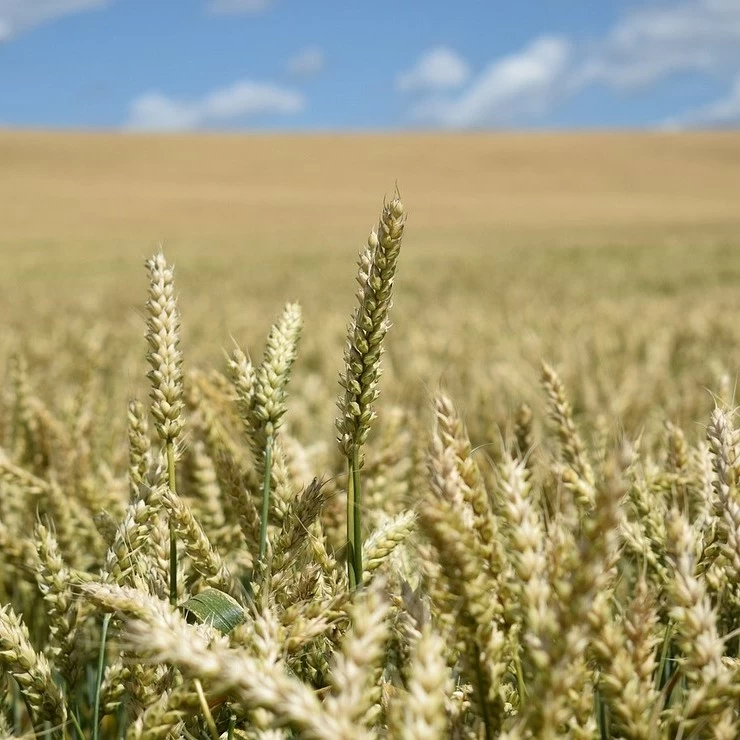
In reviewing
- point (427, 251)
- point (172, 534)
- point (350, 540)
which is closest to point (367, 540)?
point (350, 540)

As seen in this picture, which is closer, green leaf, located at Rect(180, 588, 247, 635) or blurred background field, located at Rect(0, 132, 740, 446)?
green leaf, located at Rect(180, 588, 247, 635)

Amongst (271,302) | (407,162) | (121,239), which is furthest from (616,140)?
(271,302)

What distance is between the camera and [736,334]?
206 inches

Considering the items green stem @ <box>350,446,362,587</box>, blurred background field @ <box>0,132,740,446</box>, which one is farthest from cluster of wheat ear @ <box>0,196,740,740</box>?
blurred background field @ <box>0,132,740,446</box>

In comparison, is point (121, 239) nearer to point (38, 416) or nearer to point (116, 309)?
point (116, 309)

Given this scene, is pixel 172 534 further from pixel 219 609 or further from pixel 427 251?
pixel 427 251

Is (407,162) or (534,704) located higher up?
(407,162)

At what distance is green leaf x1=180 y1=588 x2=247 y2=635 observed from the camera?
1.02m

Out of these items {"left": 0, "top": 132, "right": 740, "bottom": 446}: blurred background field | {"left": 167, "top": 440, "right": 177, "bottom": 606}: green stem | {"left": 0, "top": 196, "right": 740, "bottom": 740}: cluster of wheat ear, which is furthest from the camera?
{"left": 0, "top": 132, "right": 740, "bottom": 446}: blurred background field

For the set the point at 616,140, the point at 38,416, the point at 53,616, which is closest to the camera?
the point at 53,616

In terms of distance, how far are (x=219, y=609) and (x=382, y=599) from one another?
0.28m

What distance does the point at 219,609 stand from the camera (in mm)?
1030

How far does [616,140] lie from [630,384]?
69.3m

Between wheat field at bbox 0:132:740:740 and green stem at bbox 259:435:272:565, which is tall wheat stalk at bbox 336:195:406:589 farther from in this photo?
green stem at bbox 259:435:272:565
